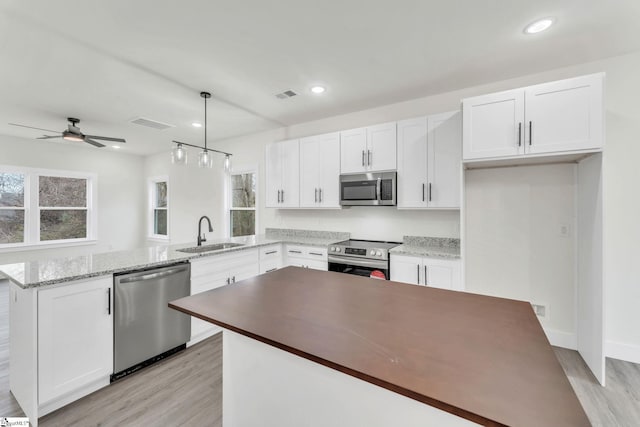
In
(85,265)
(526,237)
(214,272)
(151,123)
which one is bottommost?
(214,272)

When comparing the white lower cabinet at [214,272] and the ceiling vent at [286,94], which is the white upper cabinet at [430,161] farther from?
the white lower cabinet at [214,272]

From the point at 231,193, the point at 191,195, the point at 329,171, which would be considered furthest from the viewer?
the point at 191,195

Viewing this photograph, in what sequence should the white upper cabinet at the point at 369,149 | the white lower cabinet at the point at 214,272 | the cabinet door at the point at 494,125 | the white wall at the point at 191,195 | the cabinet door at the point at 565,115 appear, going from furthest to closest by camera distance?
the white wall at the point at 191,195 < the white upper cabinet at the point at 369,149 < the white lower cabinet at the point at 214,272 < the cabinet door at the point at 494,125 < the cabinet door at the point at 565,115

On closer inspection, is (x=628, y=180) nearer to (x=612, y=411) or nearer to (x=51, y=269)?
(x=612, y=411)

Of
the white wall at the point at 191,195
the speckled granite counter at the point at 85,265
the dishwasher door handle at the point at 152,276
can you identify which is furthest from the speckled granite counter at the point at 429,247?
the white wall at the point at 191,195

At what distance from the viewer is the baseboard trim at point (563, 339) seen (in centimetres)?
268

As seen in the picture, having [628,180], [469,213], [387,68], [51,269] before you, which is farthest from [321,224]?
[628,180]

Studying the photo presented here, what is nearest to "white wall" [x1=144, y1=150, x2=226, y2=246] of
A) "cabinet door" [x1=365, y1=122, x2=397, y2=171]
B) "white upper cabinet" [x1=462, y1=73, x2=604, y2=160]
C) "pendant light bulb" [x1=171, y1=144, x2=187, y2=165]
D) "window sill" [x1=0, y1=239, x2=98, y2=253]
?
"window sill" [x1=0, y1=239, x2=98, y2=253]

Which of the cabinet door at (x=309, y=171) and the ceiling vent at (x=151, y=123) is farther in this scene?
the ceiling vent at (x=151, y=123)

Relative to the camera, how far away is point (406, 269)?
9.52ft

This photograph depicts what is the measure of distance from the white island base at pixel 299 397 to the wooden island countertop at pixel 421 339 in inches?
5.8

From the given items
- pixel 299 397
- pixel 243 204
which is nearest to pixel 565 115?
pixel 299 397

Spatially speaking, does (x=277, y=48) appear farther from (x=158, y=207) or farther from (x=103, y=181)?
(x=103, y=181)

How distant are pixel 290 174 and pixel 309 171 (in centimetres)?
35
